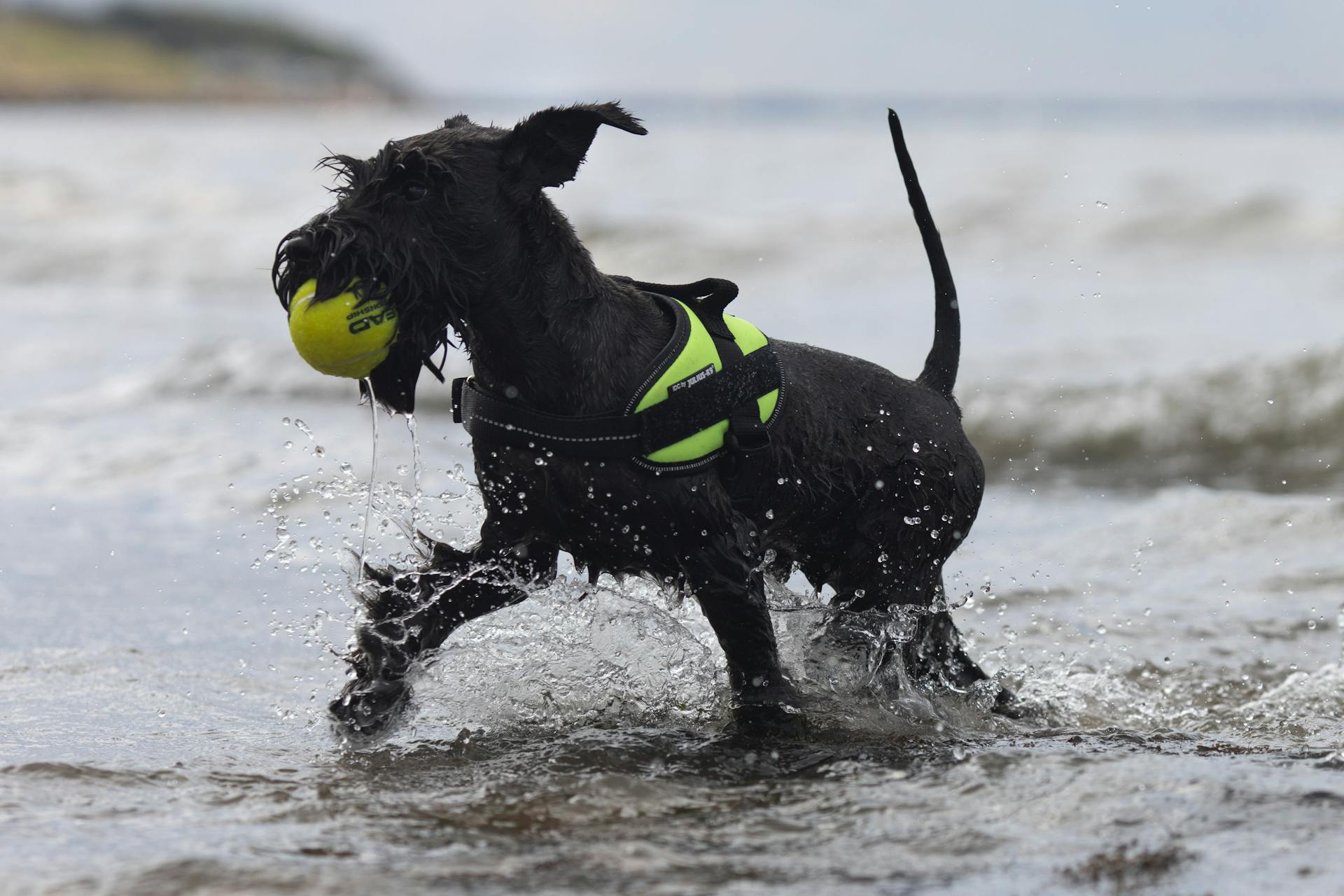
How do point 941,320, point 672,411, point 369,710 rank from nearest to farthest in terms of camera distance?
point 672,411 → point 369,710 → point 941,320

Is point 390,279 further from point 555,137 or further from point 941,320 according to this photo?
point 941,320

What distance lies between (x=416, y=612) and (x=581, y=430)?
815 millimetres

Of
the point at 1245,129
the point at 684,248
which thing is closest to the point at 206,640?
the point at 684,248

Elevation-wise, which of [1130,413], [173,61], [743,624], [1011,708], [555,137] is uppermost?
[173,61]

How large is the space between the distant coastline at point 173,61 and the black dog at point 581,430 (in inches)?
3456

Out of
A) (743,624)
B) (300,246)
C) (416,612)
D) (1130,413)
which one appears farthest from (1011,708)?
(1130,413)

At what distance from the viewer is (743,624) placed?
4.03 m

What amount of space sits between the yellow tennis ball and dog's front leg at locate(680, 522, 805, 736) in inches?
39.6

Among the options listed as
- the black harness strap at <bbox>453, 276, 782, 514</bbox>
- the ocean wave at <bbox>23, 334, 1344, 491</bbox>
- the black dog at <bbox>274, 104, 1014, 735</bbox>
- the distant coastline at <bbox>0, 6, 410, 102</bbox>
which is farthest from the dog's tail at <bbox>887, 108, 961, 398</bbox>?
the distant coastline at <bbox>0, 6, 410, 102</bbox>

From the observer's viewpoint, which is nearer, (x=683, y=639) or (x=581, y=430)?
(x=581, y=430)

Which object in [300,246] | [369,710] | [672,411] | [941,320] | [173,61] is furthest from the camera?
[173,61]

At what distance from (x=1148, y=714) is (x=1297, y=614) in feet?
4.66

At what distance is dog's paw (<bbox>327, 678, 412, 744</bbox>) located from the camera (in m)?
4.07

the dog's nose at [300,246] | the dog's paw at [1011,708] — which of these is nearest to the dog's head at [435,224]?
the dog's nose at [300,246]
